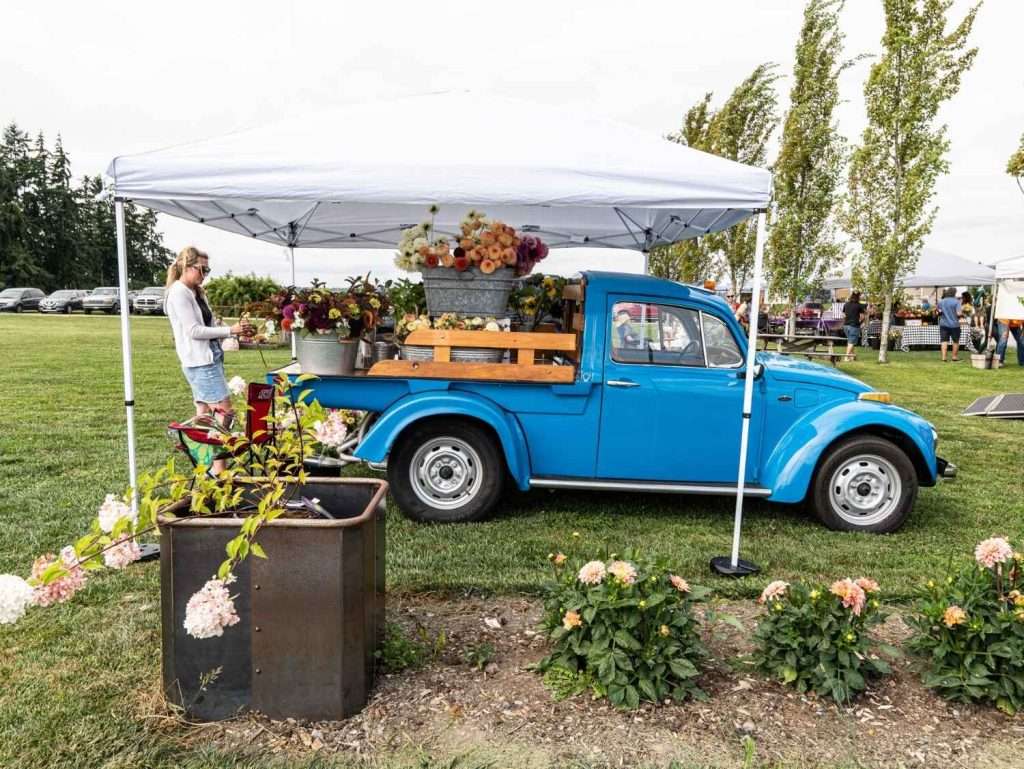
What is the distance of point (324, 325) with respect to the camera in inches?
201

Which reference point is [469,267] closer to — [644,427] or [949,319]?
[644,427]

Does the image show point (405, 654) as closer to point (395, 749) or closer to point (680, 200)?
point (395, 749)

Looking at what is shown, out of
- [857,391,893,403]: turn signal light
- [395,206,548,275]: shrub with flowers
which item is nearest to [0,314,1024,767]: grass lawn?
[857,391,893,403]: turn signal light

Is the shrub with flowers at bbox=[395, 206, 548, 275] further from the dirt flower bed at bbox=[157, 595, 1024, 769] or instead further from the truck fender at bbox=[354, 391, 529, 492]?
the dirt flower bed at bbox=[157, 595, 1024, 769]

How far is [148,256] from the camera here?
8350 centimetres

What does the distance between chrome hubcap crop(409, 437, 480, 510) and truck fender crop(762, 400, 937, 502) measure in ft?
6.96

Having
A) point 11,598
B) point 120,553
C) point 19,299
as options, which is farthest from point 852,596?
point 19,299

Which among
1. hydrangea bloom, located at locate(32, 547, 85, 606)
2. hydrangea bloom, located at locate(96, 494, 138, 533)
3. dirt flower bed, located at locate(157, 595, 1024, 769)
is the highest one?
hydrangea bloom, located at locate(96, 494, 138, 533)

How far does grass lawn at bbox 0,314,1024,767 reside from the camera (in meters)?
2.78

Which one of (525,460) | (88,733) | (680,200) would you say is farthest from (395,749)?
(680,200)

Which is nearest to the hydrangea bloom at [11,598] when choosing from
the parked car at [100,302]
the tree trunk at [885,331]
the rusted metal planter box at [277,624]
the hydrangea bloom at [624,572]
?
the rusted metal planter box at [277,624]

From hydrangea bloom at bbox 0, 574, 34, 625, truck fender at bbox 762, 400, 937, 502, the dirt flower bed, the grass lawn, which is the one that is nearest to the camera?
hydrangea bloom at bbox 0, 574, 34, 625

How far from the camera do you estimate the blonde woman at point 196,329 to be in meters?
5.36

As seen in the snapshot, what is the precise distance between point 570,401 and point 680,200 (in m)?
1.67
